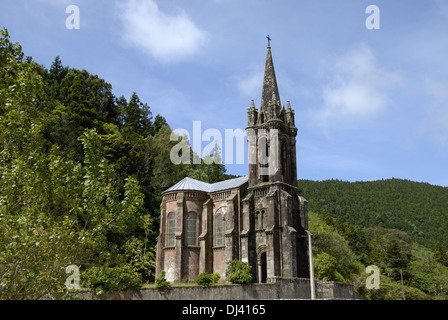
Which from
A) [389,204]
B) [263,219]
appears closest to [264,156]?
[263,219]

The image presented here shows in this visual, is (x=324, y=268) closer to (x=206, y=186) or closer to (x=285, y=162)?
(x=285, y=162)

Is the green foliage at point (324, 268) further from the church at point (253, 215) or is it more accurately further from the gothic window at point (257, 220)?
the gothic window at point (257, 220)

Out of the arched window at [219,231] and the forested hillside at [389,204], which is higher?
the forested hillside at [389,204]

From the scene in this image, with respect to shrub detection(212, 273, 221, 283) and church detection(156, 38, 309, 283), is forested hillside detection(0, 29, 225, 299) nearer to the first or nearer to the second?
shrub detection(212, 273, 221, 283)

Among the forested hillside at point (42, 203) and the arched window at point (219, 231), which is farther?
the arched window at point (219, 231)

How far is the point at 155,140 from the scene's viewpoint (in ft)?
221

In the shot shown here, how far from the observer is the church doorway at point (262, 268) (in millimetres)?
39500

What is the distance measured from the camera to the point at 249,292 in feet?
98.1

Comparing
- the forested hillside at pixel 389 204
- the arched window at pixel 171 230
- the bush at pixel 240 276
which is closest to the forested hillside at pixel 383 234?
the forested hillside at pixel 389 204

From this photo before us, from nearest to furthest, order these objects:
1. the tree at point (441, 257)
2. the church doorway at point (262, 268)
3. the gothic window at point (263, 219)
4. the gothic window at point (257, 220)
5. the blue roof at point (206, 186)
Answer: the church doorway at point (262, 268) → the gothic window at point (263, 219) → the gothic window at point (257, 220) → the blue roof at point (206, 186) → the tree at point (441, 257)

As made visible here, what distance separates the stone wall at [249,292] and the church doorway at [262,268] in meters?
9.63

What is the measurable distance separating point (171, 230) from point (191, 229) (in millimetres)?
2335

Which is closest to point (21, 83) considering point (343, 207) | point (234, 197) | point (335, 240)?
point (234, 197)

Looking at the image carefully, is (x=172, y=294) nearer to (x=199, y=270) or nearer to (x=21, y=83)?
(x=199, y=270)
